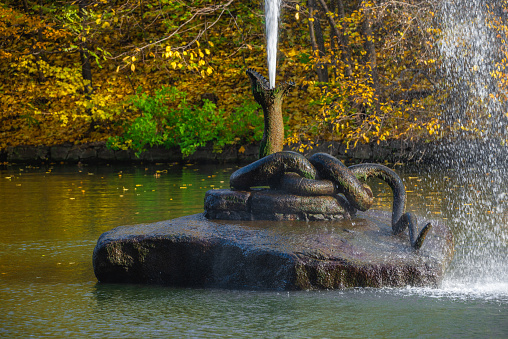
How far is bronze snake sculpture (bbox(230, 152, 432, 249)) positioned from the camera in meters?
6.66

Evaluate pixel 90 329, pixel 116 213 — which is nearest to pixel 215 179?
pixel 116 213

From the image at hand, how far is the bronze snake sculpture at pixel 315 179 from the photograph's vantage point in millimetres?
Answer: 6656

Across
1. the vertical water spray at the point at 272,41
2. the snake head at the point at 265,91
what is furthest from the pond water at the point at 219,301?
the vertical water spray at the point at 272,41

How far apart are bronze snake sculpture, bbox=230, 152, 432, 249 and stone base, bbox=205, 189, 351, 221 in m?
0.08

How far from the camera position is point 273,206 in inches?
267

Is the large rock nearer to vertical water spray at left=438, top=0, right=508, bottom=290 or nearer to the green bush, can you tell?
vertical water spray at left=438, top=0, right=508, bottom=290

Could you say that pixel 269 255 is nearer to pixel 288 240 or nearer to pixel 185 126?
pixel 288 240

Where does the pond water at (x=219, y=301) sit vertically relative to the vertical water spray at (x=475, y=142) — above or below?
below

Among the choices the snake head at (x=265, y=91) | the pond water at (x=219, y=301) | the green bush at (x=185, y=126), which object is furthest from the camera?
the green bush at (x=185, y=126)

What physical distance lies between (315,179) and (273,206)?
1.62 ft

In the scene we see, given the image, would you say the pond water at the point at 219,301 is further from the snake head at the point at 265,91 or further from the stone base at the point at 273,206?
the snake head at the point at 265,91

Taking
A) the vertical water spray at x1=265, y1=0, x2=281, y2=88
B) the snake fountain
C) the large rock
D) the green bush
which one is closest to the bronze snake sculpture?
the snake fountain

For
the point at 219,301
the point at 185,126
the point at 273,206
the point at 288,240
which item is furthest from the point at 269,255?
the point at 185,126

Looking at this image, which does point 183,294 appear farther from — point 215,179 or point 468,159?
point 468,159
